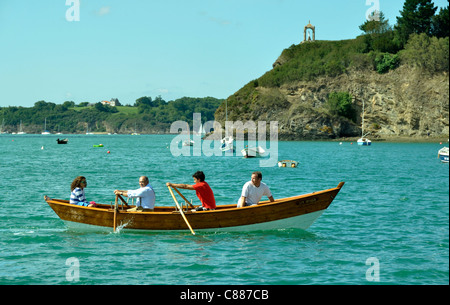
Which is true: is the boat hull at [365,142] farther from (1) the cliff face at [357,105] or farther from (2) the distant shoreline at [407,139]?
(1) the cliff face at [357,105]

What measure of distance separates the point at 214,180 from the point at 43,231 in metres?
22.2

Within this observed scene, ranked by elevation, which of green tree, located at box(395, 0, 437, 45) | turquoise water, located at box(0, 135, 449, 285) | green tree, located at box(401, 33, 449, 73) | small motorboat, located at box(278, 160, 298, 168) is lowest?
turquoise water, located at box(0, 135, 449, 285)

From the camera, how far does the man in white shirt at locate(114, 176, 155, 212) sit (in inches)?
693

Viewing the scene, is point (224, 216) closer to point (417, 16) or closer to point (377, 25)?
point (417, 16)

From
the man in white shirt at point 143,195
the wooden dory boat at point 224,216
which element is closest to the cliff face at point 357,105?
the wooden dory boat at point 224,216

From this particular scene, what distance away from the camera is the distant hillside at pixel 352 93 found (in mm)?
121750

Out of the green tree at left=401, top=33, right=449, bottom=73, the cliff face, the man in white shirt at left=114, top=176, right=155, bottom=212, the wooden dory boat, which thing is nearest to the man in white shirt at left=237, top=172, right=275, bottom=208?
the wooden dory boat

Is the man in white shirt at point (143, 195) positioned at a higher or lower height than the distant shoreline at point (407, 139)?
lower

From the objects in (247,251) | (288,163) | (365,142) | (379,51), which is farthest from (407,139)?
(247,251)

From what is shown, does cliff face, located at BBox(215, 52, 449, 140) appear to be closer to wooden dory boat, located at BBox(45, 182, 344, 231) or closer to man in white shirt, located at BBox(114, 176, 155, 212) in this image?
wooden dory boat, located at BBox(45, 182, 344, 231)

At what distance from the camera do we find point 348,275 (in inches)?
534

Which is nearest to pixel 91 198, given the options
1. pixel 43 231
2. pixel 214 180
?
pixel 43 231

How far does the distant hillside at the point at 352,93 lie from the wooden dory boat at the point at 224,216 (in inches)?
4126

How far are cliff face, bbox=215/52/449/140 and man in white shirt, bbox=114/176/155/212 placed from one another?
106 meters
